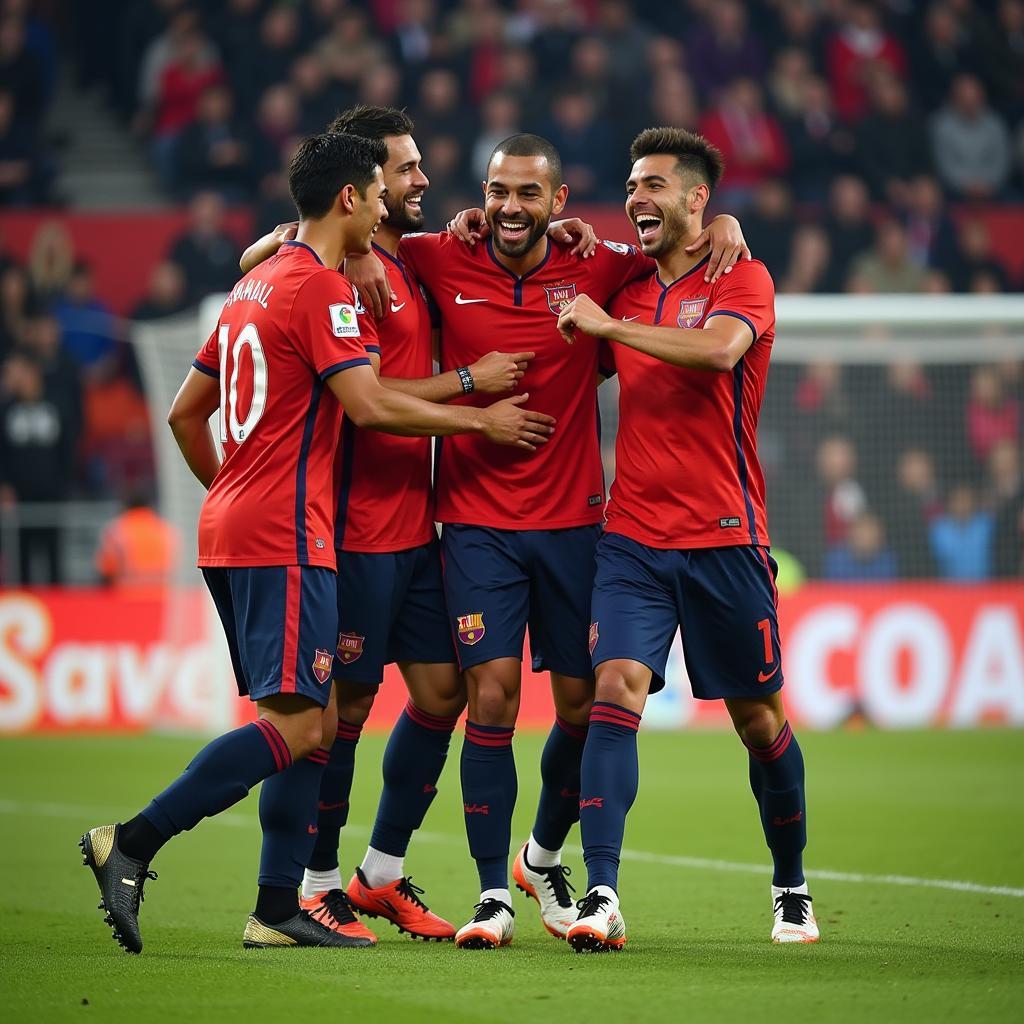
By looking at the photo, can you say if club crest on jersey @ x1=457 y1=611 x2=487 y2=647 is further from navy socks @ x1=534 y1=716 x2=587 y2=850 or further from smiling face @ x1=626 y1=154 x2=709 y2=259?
smiling face @ x1=626 y1=154 x2=709 y2=259

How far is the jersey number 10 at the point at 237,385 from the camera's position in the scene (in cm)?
514

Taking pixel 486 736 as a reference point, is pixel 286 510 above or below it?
above

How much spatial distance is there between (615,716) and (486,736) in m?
0.54

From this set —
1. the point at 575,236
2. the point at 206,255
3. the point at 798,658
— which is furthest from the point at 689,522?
the point at 206,255

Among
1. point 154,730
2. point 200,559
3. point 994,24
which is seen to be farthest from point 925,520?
point 200,559

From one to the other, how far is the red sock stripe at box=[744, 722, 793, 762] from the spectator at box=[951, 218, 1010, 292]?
11910mm

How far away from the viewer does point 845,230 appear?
16719 millimetres

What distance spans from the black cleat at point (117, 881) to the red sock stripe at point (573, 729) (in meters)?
1.54

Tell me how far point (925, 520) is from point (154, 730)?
6.51m

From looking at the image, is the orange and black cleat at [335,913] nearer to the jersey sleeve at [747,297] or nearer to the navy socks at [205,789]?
the navy socks at [205,789]

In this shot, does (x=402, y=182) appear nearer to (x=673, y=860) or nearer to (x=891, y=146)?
(x=673, y=860)

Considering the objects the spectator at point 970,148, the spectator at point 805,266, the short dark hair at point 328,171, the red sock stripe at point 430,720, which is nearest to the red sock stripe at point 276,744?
the red sock stripe at point 430,720

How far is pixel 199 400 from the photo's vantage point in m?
5.52

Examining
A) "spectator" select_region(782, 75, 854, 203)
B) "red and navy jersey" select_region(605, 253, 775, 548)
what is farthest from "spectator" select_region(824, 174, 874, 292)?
"red and navy jersey" select_region(605, 253, 775, 548)
